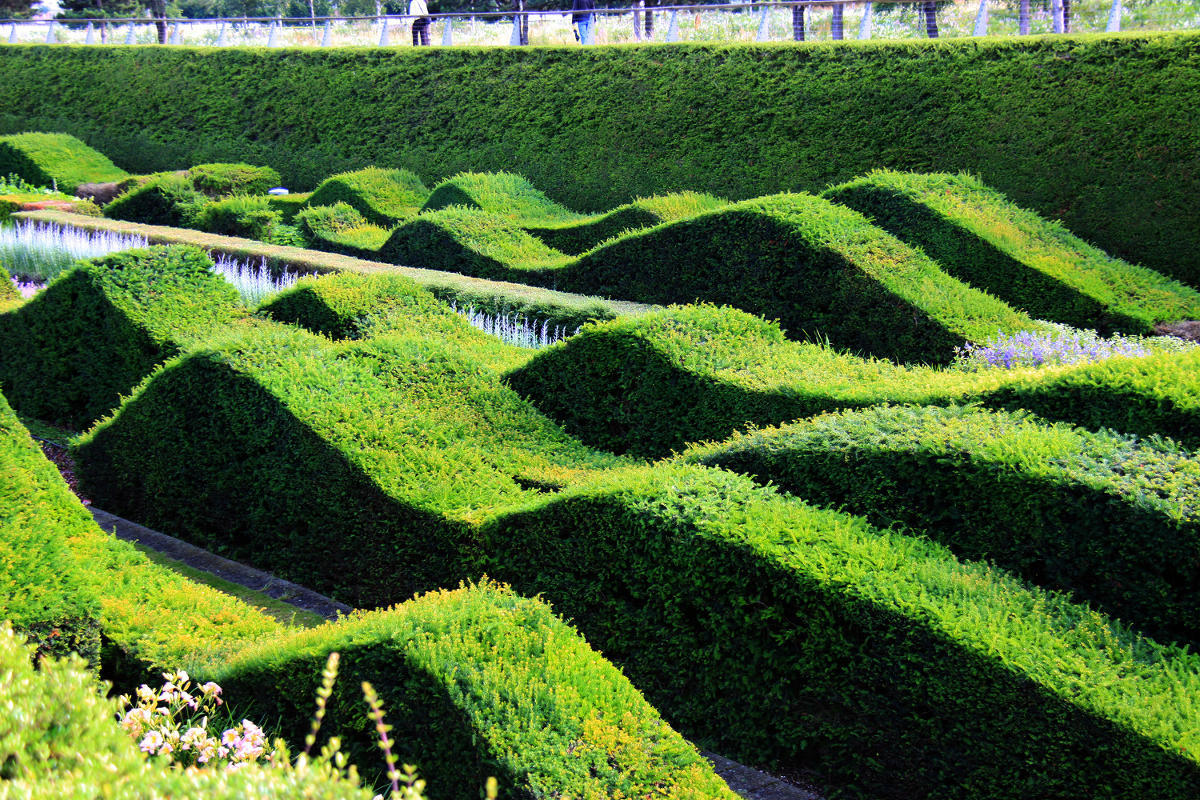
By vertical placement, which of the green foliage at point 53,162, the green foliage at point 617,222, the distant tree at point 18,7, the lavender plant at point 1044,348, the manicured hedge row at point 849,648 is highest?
the distant tree at point 18,7

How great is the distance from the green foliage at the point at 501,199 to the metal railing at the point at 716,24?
4329 mm

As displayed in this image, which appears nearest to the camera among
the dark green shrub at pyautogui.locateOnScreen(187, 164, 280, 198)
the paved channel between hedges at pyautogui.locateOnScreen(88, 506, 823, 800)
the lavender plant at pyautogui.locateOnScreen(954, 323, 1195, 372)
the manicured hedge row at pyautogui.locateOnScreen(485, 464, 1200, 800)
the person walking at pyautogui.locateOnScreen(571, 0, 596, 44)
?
the manicured hedge row at pyautogui.locateOnScreen(485, 464, 1200, 800)

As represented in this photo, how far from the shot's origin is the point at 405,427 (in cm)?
689

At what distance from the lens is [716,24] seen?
1906 centimetres

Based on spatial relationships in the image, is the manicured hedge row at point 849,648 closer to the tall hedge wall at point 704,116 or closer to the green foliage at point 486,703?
the green foliage at point 486,703

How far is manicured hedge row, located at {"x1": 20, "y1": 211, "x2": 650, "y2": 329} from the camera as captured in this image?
10.2 meters

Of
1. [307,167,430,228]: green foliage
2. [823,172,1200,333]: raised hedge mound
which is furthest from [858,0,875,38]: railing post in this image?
[307,167,430,228]: green foliage

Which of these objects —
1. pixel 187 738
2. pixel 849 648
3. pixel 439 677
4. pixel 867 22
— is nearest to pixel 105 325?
pixel 439 677

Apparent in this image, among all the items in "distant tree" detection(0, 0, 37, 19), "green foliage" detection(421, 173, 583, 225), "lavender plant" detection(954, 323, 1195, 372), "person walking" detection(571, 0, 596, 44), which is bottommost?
"lavender plant" detection(954, 323, 1195, 372)

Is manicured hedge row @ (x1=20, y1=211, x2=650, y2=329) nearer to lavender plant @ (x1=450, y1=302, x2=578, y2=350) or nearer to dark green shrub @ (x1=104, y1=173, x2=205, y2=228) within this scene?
lavender plant @ (x1=450, y1=302, x2=578, y2=350)

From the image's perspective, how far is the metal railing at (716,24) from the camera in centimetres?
1499

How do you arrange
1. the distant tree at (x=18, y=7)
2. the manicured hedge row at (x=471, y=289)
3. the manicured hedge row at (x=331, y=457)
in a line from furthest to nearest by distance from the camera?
the distant tree at (x=18, y=7) → the manicured hedge row at (x=471, y=289) → the manicured hedge row at (x=331, y=457)

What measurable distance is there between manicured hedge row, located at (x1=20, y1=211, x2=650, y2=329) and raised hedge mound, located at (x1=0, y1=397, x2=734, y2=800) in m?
5.34

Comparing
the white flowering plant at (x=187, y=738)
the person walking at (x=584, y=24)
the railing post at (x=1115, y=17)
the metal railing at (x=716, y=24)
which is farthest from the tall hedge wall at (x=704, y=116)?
the white flowering plant at (x=187, y=738)
